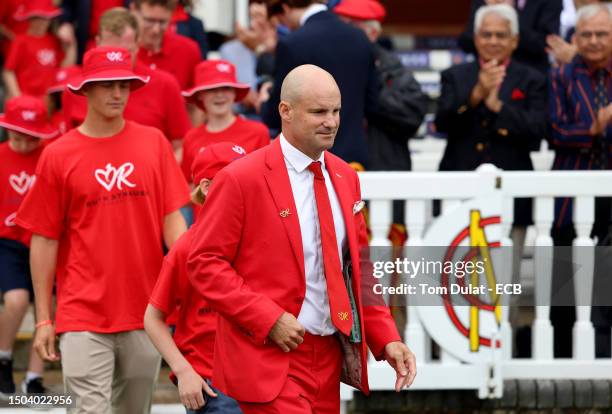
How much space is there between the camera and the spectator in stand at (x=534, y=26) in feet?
29.6

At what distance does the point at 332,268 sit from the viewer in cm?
445

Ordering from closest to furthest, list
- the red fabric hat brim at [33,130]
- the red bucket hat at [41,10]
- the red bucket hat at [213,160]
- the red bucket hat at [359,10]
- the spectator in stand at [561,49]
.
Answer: the red bucket hat at [213,160] < the red fabric hat brim at [33,130] < the red bucket hat at [359,10] < the spectator in stand at [561,49] < the red bucket hat at [41,10]

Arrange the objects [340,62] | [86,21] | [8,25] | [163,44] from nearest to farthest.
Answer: [340,62]
[163,44]
[86,21]
[8,25]

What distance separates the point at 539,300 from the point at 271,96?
1.90 m

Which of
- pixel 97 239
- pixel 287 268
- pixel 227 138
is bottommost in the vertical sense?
pixel 97 239

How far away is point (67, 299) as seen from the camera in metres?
5.86

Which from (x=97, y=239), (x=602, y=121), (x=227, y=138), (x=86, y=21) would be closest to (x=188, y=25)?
(x=86, y=21)

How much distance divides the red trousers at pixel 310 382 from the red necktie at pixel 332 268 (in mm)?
119

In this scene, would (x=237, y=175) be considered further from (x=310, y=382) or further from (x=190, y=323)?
(x=190, y=323)

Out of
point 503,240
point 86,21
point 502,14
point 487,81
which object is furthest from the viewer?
point 86,21

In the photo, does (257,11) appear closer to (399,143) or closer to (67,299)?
(399,143)

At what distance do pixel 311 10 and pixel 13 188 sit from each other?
199cm

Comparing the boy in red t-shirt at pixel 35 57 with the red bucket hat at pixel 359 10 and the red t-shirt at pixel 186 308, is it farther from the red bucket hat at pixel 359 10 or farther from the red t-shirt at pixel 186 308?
the red t-shirt at pixel 186 308

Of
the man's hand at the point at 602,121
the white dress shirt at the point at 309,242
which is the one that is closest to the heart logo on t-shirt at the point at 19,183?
the white dress shirt at the point at 309,242
